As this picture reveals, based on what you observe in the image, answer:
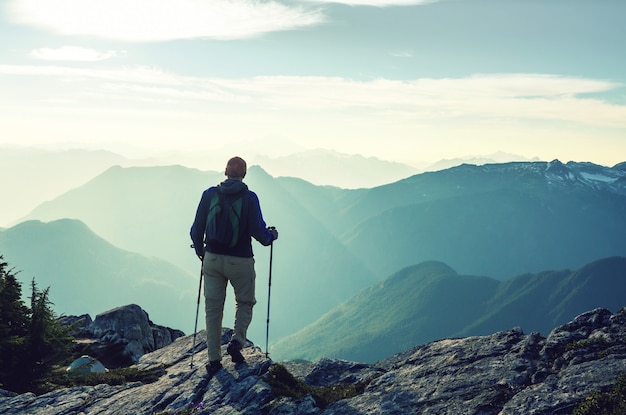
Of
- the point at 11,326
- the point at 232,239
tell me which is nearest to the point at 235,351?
the point at 232,239

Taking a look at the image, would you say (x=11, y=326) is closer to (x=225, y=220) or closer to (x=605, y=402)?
(x=225, y=220)

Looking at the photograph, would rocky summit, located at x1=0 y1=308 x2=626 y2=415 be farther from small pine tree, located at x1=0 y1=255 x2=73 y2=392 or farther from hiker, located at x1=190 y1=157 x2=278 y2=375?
small pine tree, located at x1=0 y1=255 x2=73 y2=392

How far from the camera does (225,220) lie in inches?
528

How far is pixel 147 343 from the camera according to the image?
25781 millimetres

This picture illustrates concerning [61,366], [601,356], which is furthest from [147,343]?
[601,356]

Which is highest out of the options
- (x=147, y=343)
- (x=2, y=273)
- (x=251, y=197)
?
(x=251, y=197)

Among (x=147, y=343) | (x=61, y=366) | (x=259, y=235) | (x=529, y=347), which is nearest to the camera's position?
(x=529, y=347)

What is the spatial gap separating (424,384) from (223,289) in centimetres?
579

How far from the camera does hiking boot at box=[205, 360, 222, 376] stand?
14264 mm

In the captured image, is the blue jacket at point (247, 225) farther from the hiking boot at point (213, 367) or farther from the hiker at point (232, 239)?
the hiking boot at point (213, 367)

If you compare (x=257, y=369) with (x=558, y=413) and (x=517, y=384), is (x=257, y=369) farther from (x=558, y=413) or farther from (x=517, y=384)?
(x=558, y=413)

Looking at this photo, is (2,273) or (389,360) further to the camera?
(2,273)

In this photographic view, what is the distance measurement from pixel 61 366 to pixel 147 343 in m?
8.74

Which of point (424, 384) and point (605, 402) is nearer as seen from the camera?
point (605, 402)
